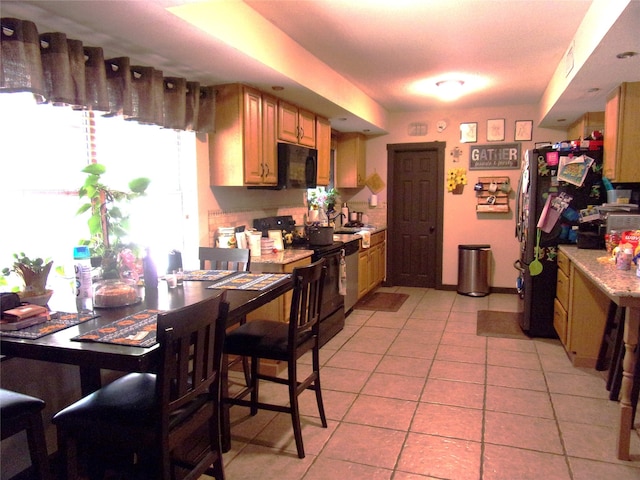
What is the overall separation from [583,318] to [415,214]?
315cm

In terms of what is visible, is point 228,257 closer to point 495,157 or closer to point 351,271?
point 351,271

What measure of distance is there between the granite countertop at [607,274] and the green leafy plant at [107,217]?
7.62 feet

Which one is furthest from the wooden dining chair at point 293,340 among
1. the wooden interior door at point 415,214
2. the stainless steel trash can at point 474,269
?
the wooden interior door at point 415,214

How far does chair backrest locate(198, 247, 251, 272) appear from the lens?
3.07 meters

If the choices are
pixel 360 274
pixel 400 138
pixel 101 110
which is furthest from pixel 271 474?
pixel 400 138

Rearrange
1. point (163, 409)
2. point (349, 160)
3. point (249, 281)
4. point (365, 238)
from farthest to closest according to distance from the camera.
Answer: point (349, 160)
point (365, 238)
point (249, 281)
point (163, 409)

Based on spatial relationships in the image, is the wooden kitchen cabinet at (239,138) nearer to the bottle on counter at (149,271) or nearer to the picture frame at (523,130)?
the bottle on counter at (149,271)

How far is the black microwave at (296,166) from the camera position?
3.88m

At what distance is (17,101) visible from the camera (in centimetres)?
229

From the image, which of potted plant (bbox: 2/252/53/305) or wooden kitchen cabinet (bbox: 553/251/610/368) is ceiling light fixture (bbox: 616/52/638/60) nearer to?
wooden kitchen cabinet (bbox: 553/251/610/368)

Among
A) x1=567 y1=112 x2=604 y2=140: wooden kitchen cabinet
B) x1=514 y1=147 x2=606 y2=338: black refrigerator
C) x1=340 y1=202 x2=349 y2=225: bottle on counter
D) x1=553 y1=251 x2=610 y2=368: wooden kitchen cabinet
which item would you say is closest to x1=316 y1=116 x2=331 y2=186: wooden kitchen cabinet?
x1=340 y1=202 x2=349 y2=225: bottle on counter

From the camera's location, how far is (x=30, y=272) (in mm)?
2008

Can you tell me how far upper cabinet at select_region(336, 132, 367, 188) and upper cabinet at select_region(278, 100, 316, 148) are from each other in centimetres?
172

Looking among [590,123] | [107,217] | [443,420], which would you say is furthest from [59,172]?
[590,123]
